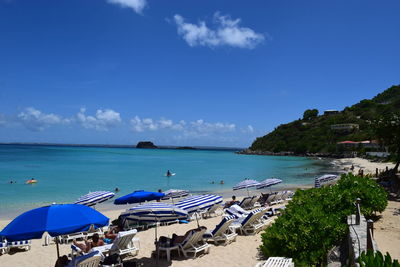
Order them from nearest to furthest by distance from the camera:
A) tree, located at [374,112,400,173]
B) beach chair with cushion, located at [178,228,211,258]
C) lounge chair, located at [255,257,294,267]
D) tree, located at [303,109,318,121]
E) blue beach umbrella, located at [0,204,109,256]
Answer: blue beach umbrella, located at [0,204,109,256], lounge chair, located at [255,257,294,267], beach chair with cushion, located at [178,228,211,258], tree, located at [374,112,400,173], tree, located at [303,109,318,121]

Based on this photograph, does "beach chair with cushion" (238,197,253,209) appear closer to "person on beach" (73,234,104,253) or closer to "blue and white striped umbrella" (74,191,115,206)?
"blue and white striped umbrella" (74,191,115,206)

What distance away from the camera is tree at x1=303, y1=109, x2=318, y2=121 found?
126m

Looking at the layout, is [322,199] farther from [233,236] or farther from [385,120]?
[385,120]

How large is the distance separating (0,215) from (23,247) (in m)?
8.65

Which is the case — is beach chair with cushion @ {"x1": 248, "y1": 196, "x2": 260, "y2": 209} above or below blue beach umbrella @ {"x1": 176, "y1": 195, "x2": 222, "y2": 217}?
below

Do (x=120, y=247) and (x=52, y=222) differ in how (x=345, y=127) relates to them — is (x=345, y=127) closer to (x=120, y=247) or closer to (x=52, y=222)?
(x=120, y=247)

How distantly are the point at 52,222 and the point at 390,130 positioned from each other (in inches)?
812

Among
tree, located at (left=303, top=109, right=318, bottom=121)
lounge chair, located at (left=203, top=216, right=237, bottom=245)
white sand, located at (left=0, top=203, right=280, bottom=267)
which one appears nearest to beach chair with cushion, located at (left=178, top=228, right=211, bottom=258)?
white sand, located at (left=0, top=203, right=280, bottom=267)

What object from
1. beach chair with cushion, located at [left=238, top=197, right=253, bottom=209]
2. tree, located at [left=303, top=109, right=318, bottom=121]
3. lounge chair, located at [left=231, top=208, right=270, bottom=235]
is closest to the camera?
lounge chair, located at [left=231, top=208, right=270, bottom=235]

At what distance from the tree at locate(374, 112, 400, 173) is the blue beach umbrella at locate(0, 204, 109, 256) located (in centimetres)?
1958

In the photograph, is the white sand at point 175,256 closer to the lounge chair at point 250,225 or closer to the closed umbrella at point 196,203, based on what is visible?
the lounge chair at point 250,225

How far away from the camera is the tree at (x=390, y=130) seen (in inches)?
772

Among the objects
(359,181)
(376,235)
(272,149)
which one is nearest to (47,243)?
(376,235)

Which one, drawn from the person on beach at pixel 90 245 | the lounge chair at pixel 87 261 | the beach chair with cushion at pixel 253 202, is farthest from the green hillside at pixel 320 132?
the lounge chair at pixel 87 261
